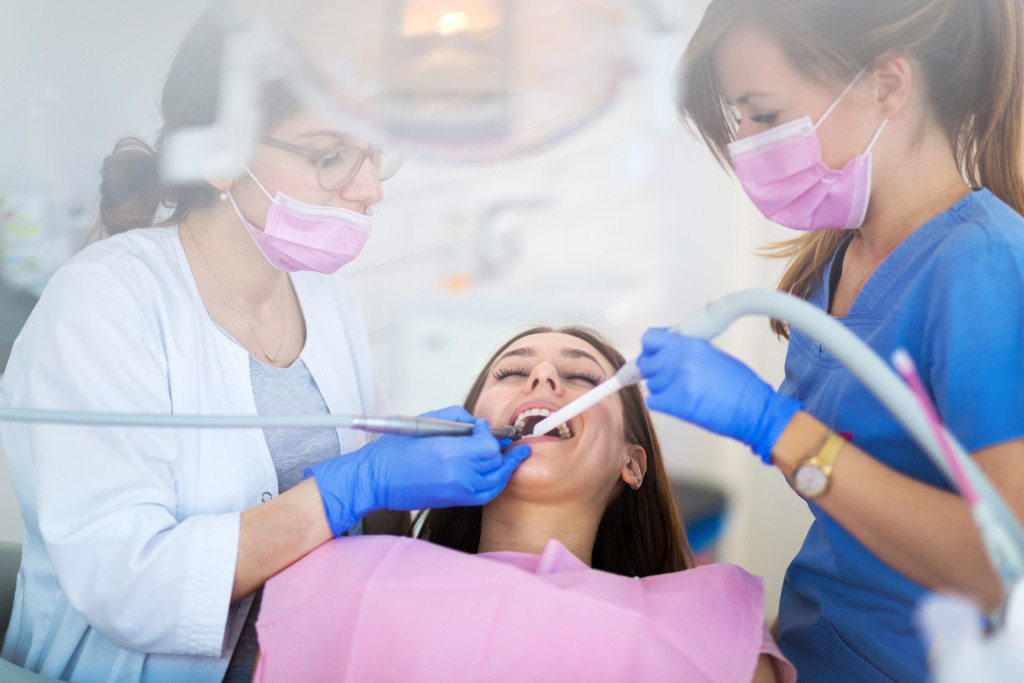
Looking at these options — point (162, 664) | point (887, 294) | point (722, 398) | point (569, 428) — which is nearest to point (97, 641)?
point (162, 664)

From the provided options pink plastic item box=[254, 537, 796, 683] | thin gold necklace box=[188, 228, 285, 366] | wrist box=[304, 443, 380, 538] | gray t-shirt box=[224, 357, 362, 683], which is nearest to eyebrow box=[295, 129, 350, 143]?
thin gold necklace box=[188, 228, 285, 366]

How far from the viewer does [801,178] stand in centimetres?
107

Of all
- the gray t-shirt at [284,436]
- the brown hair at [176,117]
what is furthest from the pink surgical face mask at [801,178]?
the gray t-shirt at [284,436]

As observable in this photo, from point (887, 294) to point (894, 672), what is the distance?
0.49 meters

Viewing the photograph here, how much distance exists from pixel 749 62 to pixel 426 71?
47 cm

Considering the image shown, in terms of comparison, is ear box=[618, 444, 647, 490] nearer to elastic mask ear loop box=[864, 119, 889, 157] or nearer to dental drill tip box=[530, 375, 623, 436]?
dental drill tip box=[530, 375, 623, 436]

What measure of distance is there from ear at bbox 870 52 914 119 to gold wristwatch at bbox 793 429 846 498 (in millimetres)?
443

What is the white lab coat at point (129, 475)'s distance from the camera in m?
1.00

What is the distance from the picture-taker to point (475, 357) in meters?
1.62

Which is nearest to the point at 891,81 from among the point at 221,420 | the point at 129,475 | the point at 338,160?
the point at 338,160

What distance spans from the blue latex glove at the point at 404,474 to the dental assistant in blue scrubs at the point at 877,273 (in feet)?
0.98

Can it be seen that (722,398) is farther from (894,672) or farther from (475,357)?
(475,357)

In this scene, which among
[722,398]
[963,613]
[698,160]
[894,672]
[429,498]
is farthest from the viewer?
[698,160]

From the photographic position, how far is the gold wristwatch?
2.89 ft
